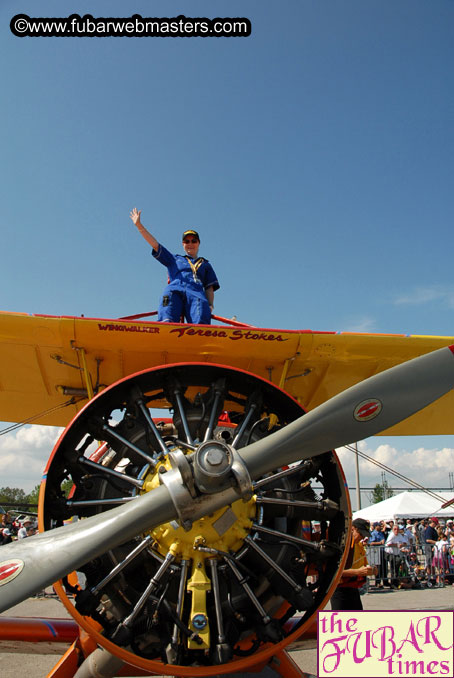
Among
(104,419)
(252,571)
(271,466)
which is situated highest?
(104,419)

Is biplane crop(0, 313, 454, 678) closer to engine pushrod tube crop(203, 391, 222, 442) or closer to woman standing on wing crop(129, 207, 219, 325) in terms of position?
engine pushrod tube crop(203, 391, 222, 442)

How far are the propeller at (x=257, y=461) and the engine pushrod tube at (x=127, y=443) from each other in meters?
0.59

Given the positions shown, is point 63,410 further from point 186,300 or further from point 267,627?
point 267,627

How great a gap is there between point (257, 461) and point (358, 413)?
652 mm

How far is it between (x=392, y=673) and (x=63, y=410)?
14.2ft

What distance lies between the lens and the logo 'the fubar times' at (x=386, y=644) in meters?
2.61

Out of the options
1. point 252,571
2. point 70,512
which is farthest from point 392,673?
point 70,512

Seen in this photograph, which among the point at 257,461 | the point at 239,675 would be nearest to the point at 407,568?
the point at 239,675

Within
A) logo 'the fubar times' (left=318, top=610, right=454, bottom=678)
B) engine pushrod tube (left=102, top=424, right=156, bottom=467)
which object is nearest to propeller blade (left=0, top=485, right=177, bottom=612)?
engine pushrod tube (left=102, top=424, right=156, bottom=467)

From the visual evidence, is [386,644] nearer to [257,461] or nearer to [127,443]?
[257,461]

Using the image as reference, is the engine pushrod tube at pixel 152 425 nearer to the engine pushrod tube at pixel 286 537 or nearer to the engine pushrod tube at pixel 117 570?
the engine pushrod tube at pixel 117 570

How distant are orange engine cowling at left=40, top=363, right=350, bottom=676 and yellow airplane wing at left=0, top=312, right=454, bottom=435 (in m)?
0.49

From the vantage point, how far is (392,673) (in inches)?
102

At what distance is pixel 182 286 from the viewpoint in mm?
4766
